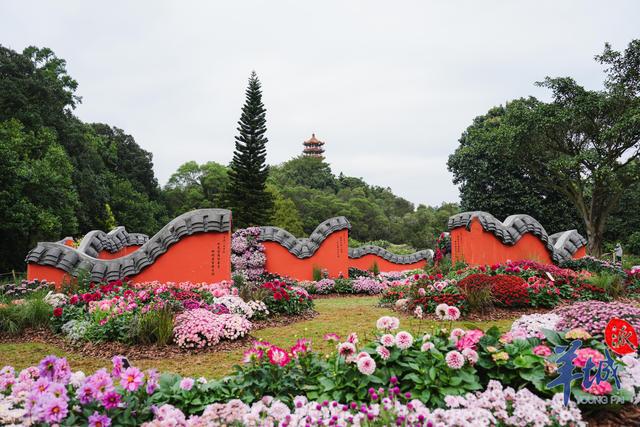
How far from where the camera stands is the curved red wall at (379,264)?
15.7 metres

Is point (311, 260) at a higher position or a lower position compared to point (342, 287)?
higher

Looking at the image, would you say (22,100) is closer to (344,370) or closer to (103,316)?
(103,316)

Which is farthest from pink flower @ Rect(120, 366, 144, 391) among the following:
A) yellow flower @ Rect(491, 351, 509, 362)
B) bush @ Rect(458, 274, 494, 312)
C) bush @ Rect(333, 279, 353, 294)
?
bush @ Rect(333, 279, 353, 294)

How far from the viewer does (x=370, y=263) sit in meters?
15.8

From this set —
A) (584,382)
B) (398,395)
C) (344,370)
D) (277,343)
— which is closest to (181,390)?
(344,370)

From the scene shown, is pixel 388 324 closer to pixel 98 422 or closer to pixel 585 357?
pixel 585 357

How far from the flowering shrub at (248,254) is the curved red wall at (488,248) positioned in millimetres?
5266

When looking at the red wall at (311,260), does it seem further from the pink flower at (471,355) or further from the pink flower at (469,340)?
the pink flower at (471,355)

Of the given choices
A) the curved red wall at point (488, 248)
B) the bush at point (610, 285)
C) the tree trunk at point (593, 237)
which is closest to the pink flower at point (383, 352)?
the bush at point (610, 285)

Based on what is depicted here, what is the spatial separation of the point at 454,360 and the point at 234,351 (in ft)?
10.4

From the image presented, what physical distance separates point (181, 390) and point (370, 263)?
1352cm

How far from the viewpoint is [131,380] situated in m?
2.30

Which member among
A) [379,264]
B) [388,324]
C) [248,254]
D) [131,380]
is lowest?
[131,380]

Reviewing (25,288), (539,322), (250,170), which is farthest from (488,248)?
(250,170)
